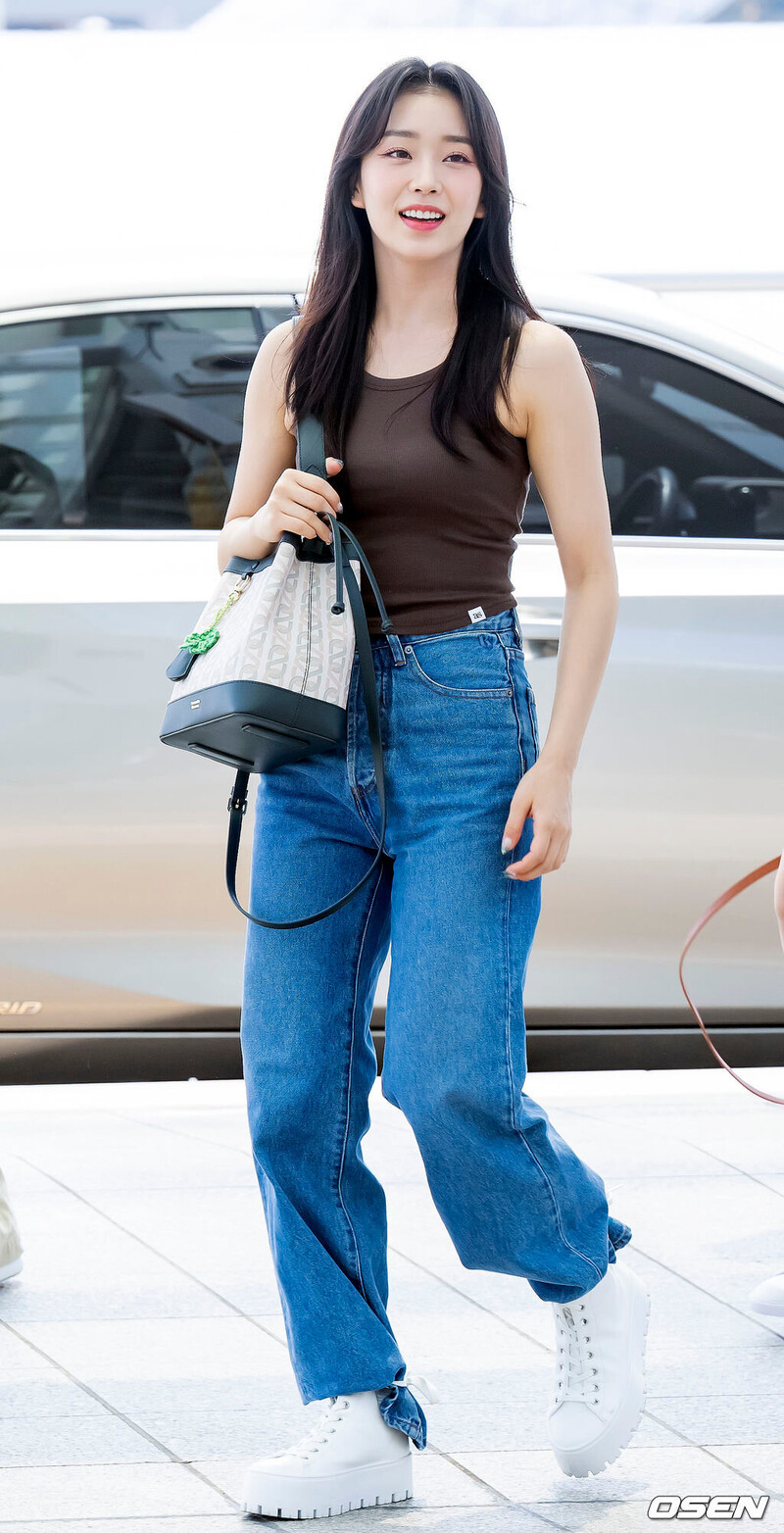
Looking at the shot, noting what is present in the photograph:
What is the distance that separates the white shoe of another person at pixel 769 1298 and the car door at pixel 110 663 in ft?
3.94

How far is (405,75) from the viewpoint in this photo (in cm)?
206

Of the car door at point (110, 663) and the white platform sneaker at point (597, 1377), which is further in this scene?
the car door at point (110, 663)

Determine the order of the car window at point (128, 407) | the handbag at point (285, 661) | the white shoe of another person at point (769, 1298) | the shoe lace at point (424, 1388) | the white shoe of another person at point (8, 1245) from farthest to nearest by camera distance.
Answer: the car window at point (128, 407)
the white shoe of another person at point (8, 1245)
the white shoe of another person at point (769, 1298)
the shoe lace at point (424, 1388)
the handbag at point (285, 661)

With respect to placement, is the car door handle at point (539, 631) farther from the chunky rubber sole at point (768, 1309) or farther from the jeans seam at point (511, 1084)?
the jeans seam at point (511, 1084)

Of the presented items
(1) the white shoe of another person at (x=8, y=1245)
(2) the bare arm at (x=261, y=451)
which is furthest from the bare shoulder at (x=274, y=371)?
(1) the white shoe of another person at (x=8, y=1245)

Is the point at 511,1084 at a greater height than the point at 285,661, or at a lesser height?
lesser

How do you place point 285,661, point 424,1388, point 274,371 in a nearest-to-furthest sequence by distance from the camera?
point 285,661 < point 274,371 < point 424,1388

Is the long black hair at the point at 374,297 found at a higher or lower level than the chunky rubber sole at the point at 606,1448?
higher

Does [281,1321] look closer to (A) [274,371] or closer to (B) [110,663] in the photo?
(B) [110,663]

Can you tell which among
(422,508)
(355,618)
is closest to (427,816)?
(355,618)

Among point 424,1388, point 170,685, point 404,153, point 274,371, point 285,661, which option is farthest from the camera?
point 170,685

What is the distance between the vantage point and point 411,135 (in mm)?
2064

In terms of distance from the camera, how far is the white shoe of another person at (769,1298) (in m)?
2.63

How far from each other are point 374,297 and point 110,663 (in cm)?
132
